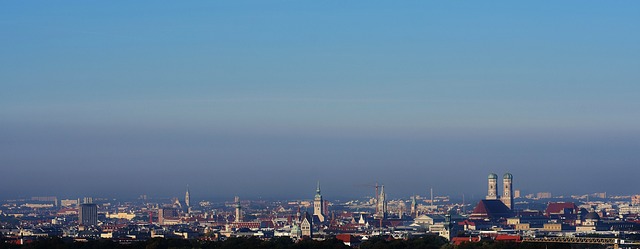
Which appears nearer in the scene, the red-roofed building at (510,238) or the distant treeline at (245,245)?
the distant treeline at (245,245)

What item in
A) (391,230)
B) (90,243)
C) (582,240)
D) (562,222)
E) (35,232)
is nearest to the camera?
(90,243)

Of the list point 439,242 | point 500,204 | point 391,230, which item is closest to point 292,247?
point 439,242

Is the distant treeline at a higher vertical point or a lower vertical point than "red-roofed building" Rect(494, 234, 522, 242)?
higher

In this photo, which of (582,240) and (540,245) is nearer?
(540,245)

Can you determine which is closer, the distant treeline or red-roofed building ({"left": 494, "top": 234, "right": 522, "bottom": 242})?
the distant treeline

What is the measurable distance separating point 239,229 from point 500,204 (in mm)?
49425

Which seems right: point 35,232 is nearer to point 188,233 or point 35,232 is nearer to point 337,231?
point 188,233

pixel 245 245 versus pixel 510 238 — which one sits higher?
Answer: pixel 245 245

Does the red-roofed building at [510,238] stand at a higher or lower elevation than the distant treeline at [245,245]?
lower

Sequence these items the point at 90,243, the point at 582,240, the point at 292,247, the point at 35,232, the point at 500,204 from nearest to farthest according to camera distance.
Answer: the point at 292,247 → the point at 90,243 → the point at 582,240 → the point at 35,232 → the point at 500,204

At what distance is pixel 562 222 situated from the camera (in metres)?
172

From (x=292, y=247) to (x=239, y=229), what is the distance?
243ft

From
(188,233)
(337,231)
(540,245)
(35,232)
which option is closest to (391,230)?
(337,231)

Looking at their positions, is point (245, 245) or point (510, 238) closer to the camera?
point (245, 245)
